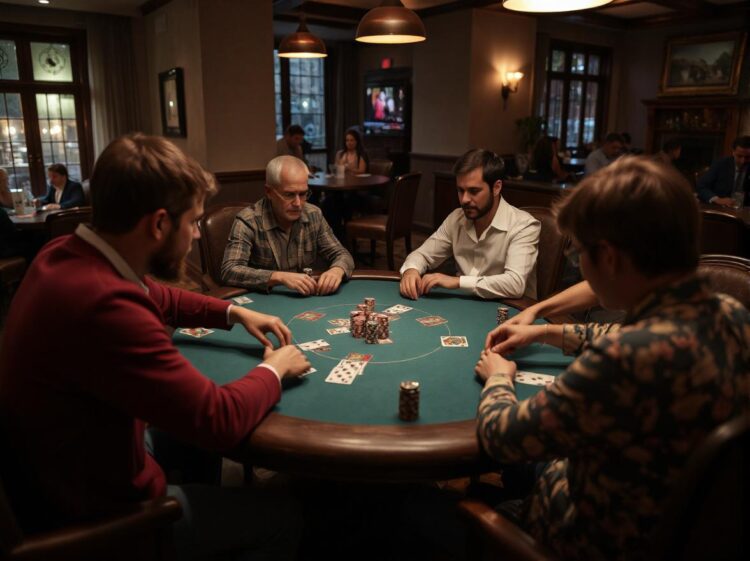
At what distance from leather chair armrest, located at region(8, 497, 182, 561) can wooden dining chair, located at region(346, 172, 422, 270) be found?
4.09 m

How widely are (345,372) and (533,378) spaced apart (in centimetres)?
48

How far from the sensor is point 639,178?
912mm

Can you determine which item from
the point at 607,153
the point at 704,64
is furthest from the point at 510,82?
the point at 704,64

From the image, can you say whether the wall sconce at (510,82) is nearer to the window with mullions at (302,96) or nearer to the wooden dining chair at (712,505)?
the window with mullions at (302,96)

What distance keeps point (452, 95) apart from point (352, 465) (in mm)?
6668

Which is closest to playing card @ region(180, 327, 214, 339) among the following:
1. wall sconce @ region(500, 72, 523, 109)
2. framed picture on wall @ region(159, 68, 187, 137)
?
framed picture on wall @ region(159, 68, 187, 137)

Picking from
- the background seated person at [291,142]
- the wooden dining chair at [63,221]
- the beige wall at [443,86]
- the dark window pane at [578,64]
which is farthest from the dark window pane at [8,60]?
the dark window pane at [578,64]

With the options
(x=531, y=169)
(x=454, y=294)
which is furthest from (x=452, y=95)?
(x=454, y=294)

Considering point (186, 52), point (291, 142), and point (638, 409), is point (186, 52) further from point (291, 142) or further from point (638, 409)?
point (638, 409)

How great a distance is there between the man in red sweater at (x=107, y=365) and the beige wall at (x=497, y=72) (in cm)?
630

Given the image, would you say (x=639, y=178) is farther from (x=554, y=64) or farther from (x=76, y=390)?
(x=554, y=64)

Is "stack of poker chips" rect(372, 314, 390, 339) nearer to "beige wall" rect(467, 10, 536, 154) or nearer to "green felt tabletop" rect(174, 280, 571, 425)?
"green felt tabletop" rect(174, 280, 571, 425)

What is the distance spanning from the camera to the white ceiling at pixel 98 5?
6.25m

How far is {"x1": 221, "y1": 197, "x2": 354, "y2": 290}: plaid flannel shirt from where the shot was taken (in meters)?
2.41
